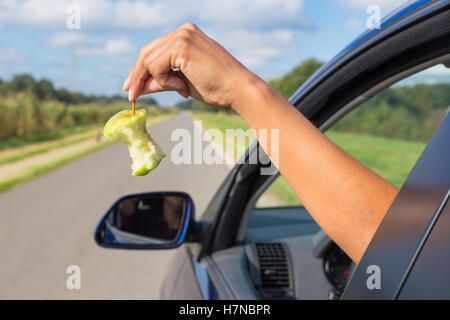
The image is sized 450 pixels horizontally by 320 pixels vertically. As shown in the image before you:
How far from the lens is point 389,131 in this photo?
3.93 m

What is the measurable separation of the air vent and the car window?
1.49 ft

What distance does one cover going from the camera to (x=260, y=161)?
73.0 inches

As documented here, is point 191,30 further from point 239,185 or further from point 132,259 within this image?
point 132,259

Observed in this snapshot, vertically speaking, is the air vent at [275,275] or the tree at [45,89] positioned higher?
the tree at [45,89]

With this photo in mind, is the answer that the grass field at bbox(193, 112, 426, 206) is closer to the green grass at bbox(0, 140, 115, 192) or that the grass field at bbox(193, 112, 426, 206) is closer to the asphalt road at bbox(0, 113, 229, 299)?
the asphalt road at bbox(0, 113, 229, 299)

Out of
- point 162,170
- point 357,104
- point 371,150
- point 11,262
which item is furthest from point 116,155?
point 357,104

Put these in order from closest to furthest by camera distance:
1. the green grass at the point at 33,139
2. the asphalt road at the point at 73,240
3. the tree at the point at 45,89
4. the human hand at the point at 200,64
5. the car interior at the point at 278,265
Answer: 1. the human hand at the point at 200,64
2. the car interior at the point at 278,265
3. the asphalt road at the point at 73,240
4. the green grass at the point at 33,139
5. the tree at the point at 45,89

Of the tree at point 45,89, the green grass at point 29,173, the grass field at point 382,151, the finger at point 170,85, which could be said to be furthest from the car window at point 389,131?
the tree at point 45,89

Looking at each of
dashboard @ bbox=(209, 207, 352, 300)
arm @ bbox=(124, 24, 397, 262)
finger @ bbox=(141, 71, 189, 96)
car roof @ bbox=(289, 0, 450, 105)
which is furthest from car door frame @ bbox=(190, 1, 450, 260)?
finger @ bbox=(141, 71, 189, 96)

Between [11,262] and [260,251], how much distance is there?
4.45 m

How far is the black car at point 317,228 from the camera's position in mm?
811

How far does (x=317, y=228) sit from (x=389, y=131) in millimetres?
1713

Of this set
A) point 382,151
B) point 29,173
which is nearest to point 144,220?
point 382,151

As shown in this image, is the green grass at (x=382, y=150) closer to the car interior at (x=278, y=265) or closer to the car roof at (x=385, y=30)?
the car interior at (x=278, y=265)
